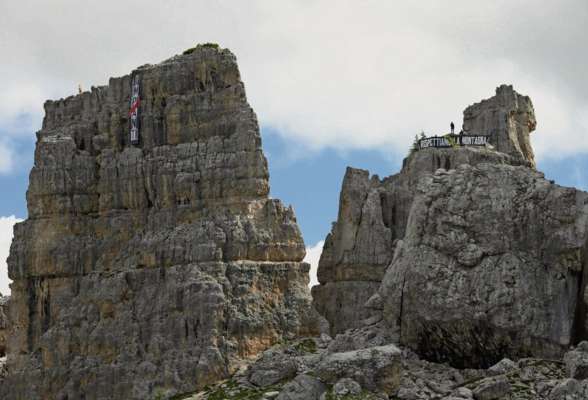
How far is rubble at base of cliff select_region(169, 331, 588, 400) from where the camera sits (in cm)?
Answer: 5138

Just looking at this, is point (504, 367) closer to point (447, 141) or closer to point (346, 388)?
point (346, 388)

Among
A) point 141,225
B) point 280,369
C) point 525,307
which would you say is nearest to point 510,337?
point 525,307

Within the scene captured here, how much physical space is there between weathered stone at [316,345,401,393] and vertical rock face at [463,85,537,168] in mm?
32000

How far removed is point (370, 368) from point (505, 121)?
35.6m

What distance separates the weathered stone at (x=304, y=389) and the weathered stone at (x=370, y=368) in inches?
19.3

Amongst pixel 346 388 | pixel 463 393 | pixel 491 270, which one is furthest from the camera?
pixel 491 270

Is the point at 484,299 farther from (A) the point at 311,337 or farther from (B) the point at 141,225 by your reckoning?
(B) the point at 141,225

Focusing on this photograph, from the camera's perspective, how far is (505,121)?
8606 centimetres

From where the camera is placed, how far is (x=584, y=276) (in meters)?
56.9

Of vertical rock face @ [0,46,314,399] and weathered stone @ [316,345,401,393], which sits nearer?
weathered stone @ [316,345,401,393]

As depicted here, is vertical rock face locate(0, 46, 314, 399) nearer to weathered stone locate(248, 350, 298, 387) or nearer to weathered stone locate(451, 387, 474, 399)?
weathered stone locate(248, 350, 298, 387)

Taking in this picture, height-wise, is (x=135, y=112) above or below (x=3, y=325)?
above

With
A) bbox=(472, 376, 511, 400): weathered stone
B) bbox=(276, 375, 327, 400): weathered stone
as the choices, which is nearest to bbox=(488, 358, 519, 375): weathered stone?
bbox=(472, 376, 511, 400): weathered stone

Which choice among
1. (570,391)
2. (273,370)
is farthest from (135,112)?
(570,391)
